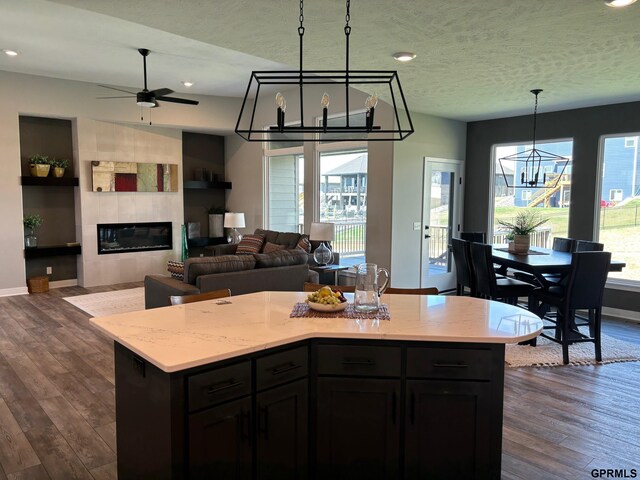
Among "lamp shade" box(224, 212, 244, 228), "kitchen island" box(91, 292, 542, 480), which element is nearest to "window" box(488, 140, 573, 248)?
"lamp shade" box(224, 212, 244, 228)

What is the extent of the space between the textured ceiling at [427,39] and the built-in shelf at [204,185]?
3481 millimetres

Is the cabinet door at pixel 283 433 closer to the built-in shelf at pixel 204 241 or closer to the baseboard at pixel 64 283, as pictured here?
the baseboard at pixel 64 283

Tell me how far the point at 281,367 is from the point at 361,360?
0.38 m

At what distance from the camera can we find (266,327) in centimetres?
227

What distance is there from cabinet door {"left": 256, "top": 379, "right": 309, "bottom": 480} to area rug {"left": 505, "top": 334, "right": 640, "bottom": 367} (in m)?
2.85

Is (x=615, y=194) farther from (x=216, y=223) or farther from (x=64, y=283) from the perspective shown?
(x=64, y=283)

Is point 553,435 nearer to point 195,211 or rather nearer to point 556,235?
point 556,235

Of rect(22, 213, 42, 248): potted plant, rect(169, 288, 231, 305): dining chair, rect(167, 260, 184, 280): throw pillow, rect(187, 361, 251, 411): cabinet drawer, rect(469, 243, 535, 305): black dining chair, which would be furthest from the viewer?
rect(22, 213, 42, 248): potted plant

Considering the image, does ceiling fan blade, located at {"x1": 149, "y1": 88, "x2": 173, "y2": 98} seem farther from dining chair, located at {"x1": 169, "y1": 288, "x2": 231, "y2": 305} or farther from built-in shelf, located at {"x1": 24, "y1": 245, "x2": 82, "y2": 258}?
dining chair, located at {"x1": 169, "y1": 288, "x2": 231, "y2": 305}

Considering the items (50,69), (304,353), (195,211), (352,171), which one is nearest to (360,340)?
(304,353)

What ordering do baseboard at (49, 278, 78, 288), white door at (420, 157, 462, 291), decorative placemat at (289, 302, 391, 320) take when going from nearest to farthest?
decorative placemat at (289, 302, 391, 320), white door at (420, 157, 462, 291), baseboard at (49, 278, 78, 288)

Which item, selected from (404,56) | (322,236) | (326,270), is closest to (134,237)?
(322,236)

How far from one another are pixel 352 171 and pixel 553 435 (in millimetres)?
5187

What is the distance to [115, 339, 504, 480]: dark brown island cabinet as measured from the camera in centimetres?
205
